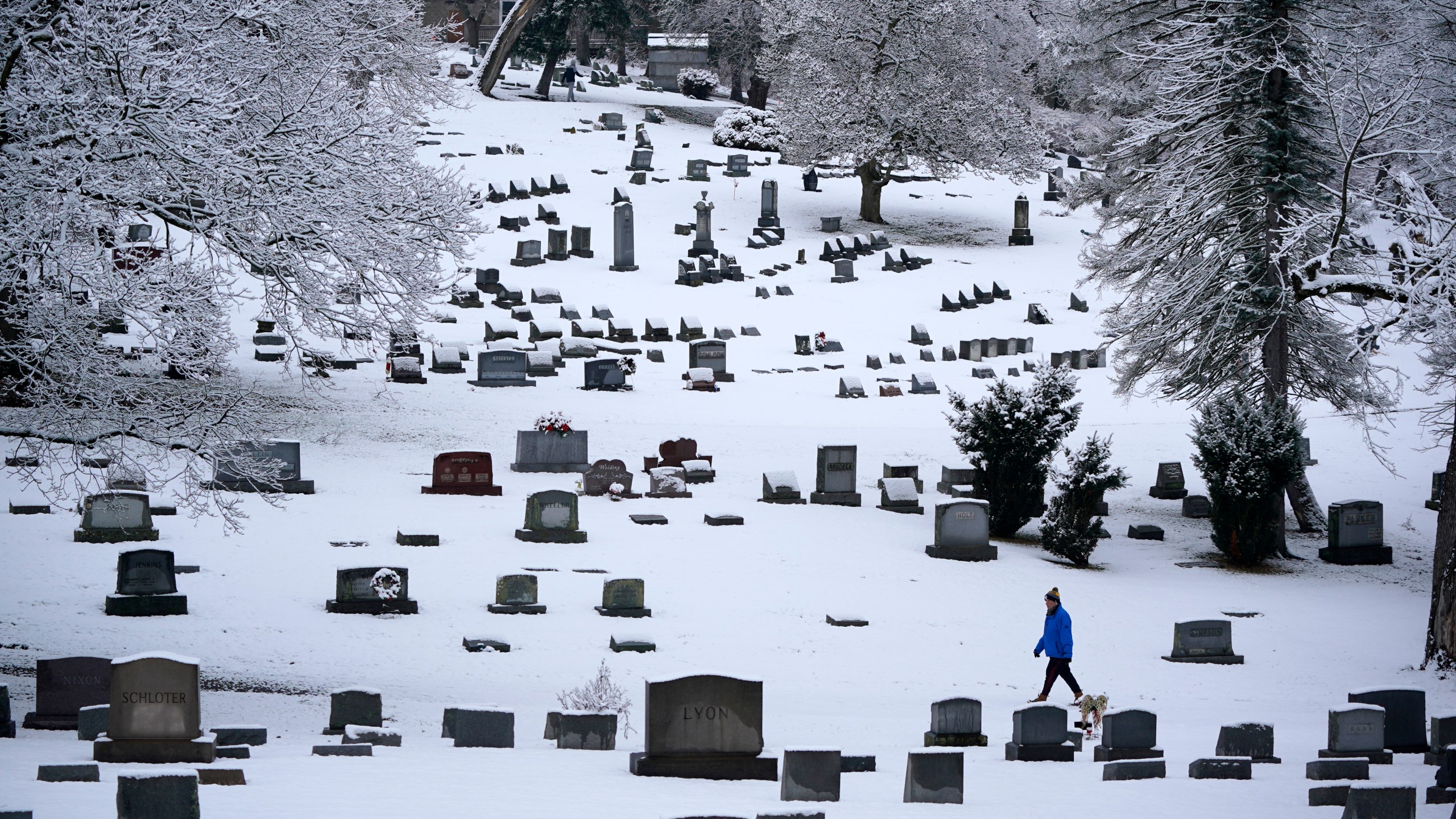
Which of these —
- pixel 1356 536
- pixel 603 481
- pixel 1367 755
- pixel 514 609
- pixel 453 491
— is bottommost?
pixel 1367 755

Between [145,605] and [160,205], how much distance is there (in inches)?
151

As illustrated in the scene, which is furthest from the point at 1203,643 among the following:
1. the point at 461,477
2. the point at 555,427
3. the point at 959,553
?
the point at 461,477

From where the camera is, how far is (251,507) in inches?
739

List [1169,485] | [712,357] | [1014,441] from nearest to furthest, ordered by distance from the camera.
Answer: [1014,441]
[1169,485]
[712,357]

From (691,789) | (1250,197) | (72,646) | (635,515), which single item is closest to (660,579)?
(635,515)

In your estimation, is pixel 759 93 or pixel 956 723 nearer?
pixel 956 723

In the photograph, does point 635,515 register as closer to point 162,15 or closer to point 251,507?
point 251,507

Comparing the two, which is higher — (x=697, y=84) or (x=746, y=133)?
(x=697, y=84)

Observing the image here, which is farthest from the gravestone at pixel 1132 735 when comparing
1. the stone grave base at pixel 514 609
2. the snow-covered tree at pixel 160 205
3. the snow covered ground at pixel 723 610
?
the snow-covered tree at pixel 160 205

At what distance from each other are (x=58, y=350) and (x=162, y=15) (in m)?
3.04

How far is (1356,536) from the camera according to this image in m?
22.2

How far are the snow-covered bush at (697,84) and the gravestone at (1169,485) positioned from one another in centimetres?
4563

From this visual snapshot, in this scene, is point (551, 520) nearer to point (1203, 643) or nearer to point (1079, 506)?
point (1079, 506)

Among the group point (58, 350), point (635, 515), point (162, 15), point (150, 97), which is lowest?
point (635, 515)
